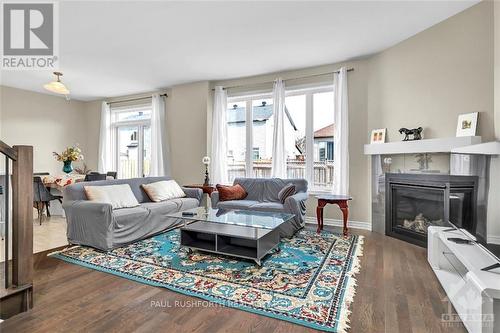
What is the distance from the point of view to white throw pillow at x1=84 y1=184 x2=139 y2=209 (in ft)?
11.1

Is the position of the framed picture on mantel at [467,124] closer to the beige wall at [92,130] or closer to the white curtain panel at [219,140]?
the white curtain panel at [219,140]

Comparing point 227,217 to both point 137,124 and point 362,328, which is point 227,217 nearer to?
point 362,328

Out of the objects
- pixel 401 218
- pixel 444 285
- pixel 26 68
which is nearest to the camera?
pixel 444 285

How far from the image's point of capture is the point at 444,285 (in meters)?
2.15

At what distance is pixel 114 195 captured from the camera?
3.57m

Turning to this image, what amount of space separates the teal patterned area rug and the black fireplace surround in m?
0.68

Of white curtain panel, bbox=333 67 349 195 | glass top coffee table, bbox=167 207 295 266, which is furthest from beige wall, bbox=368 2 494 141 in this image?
glass top coffee table, bbox=167 207 295 266

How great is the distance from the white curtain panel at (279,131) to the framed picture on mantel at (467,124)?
8.40 ft

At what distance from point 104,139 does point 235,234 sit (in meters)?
5.64

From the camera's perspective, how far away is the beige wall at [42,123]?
18.7 feet

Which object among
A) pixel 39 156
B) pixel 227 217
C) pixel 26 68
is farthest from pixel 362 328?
pixel 39 156

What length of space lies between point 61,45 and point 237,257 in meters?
3.87

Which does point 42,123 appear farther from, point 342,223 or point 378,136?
point 378,136

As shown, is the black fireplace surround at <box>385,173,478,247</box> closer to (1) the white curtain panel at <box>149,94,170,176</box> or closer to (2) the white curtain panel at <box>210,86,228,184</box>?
(2) the white curtain panel at <box>210,86,228,184</box>
